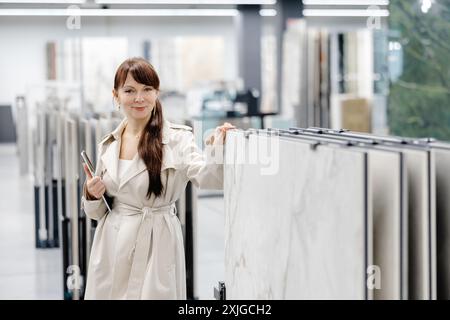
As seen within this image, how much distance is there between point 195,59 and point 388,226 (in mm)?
19639

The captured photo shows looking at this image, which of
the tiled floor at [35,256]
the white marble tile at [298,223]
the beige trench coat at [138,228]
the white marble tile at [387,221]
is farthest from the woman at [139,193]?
the tiled floor at [35,256]

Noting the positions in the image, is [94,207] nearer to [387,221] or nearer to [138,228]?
[138,228]

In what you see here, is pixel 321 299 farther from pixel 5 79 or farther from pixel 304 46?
pixel 5 79

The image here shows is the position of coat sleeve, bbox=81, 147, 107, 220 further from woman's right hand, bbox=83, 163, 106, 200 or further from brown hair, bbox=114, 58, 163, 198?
brown hair, bbox=114, 58, 163, 198

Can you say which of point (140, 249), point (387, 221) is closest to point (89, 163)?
point (140, 249)

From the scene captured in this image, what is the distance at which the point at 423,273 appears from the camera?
5.40 feet

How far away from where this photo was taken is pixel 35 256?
7.01 m

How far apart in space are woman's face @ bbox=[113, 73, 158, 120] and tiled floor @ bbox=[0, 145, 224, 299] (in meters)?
2.92

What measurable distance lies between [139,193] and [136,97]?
1.09 ft

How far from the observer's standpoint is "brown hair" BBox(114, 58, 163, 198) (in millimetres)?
2596

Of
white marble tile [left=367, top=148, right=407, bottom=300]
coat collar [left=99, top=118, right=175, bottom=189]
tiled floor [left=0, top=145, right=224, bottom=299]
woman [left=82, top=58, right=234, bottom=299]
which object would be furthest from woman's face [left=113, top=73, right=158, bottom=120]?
tiled floor [left=0, top=145, right=224, bottom=299]

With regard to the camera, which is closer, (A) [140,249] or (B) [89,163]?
(B) [89,163]

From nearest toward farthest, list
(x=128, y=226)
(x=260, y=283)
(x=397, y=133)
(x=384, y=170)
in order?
1. (x=384, y=170)
2. (x=260, y=283)
3. (x=128, y=226)
4. (x=397, y=133)

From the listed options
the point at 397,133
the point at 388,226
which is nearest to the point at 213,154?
the point at 388,226
